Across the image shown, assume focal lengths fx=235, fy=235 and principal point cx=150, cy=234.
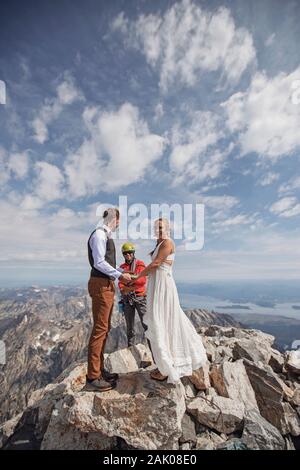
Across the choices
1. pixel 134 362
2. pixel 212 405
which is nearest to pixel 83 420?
pixel 212 405

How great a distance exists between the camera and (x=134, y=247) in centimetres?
1221

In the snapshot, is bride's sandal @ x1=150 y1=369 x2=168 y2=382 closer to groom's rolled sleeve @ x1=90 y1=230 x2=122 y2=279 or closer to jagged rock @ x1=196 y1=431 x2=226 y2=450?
jagged rock @ x1=196 y1=431 x2=226 y2=450

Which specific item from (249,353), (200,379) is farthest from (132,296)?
(249,353)

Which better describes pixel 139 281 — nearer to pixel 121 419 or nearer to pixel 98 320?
pixel 98 320

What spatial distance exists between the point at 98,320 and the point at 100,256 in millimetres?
1866

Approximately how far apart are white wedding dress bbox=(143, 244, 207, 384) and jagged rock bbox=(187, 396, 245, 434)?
1332 millimetres

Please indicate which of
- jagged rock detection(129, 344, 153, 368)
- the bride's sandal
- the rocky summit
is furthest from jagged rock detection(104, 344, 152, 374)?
the bride's sandal

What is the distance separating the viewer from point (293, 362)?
32.3ft

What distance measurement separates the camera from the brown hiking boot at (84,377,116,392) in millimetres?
6816

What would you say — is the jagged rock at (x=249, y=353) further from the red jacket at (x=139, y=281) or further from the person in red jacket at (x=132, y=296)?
the red jacket at (x=139, y=281)

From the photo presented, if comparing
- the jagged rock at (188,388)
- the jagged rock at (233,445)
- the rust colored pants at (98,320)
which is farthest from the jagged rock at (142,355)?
the jagged rock at (233,445)

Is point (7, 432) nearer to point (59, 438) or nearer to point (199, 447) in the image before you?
point (59, 438)

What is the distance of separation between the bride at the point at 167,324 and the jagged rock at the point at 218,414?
1.26 meters

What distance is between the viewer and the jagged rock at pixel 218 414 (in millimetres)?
6605
